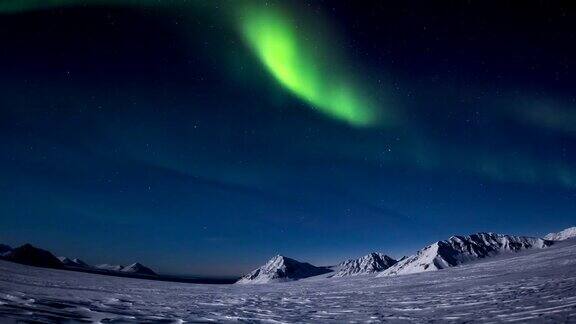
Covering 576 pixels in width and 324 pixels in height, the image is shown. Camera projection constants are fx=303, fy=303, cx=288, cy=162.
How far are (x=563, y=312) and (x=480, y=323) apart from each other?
1.98m

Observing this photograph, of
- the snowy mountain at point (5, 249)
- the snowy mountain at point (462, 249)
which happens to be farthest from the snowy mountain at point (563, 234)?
the snowy mountain at point (5, 249)

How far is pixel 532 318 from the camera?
6.73 metres

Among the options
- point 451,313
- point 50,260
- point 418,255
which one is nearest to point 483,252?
point 418,255

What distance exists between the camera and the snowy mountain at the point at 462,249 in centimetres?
13738

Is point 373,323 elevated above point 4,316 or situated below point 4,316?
below

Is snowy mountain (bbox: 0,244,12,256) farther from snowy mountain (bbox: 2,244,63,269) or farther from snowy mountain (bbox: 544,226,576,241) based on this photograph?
snowy mountain (bbox: 544,226,576,241)

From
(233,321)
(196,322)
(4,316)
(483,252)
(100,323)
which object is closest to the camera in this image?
(4,316)

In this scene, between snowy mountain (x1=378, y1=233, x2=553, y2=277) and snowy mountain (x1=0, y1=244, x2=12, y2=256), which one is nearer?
snowy mountain (x1=378, y1=233, x2=553, y2=277)

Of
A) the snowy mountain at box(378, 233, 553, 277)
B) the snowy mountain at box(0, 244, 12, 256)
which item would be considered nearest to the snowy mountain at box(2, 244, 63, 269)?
the snowy mountain at box(0, 244, 12, 256)

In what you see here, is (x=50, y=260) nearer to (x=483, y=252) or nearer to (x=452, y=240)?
(x=452, y=240)

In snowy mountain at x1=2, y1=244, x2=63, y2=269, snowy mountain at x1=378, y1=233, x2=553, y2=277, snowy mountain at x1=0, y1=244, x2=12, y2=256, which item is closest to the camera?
snowy mountain at x1=378, y1=233, x2=553, y2=277

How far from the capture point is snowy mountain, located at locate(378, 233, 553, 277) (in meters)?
137

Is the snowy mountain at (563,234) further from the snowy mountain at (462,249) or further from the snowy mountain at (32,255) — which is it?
the snowy mountain at (32,255)

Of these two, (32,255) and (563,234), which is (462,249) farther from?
(32,255)
